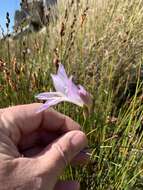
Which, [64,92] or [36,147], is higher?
[64,92]

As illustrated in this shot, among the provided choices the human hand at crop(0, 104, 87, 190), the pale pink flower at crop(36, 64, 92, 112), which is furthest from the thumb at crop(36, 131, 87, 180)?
the pale pink flower at crop(36, 64, 92, 112)

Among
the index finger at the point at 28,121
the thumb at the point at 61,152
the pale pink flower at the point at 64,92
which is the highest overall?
the pale pink flower at the point at 64,92

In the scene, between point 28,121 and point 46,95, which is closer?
point 28,121

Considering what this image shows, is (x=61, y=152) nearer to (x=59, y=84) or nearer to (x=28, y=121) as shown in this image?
(x=28, y=121)

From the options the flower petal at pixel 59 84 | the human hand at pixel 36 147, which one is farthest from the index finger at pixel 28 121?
the flower petal at pixel 59 84

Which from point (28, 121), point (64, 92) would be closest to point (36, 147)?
point (28, 121)

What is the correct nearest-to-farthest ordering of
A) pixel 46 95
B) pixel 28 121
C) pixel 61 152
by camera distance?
pixel 61 152, pixel 28 121, pixel 46 95

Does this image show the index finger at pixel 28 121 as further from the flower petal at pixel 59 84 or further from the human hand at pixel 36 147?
the flower petal at pixel 59 84

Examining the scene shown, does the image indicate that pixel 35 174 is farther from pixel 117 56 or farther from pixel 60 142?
pixel 117 56
